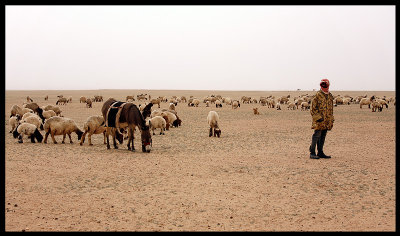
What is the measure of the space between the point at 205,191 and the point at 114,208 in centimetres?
212

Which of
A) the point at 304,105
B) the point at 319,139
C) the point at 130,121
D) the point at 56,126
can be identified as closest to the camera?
the point at 319,139

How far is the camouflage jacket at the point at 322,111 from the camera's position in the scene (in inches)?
454

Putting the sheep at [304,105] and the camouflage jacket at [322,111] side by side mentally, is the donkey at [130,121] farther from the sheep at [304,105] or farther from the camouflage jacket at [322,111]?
the sheep at [304,105]

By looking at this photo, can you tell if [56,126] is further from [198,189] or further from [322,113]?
[322,113]

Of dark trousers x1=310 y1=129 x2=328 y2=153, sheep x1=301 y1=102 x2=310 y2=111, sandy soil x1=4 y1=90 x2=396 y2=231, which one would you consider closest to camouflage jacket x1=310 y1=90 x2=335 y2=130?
dark trousers x1=310 y1=129 x2=328 y2=153

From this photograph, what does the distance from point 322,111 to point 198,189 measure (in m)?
5.55

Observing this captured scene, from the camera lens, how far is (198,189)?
26.8ft

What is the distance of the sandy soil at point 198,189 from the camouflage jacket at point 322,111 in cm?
114

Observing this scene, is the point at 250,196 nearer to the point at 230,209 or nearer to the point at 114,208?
the point at 230,209

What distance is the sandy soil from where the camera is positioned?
6.17 meters

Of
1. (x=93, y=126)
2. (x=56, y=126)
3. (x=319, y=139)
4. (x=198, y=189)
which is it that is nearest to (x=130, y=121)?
(x=93, y=126)

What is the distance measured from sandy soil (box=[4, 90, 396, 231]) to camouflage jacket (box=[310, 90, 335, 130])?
1141 mm

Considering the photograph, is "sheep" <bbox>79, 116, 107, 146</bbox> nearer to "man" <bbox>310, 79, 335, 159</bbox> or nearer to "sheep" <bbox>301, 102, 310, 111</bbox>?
"man" <bbox>310, 79, 335, 159</bbox>

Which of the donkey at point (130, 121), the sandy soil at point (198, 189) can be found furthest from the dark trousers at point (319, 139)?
the donkey at point (130, 121)
